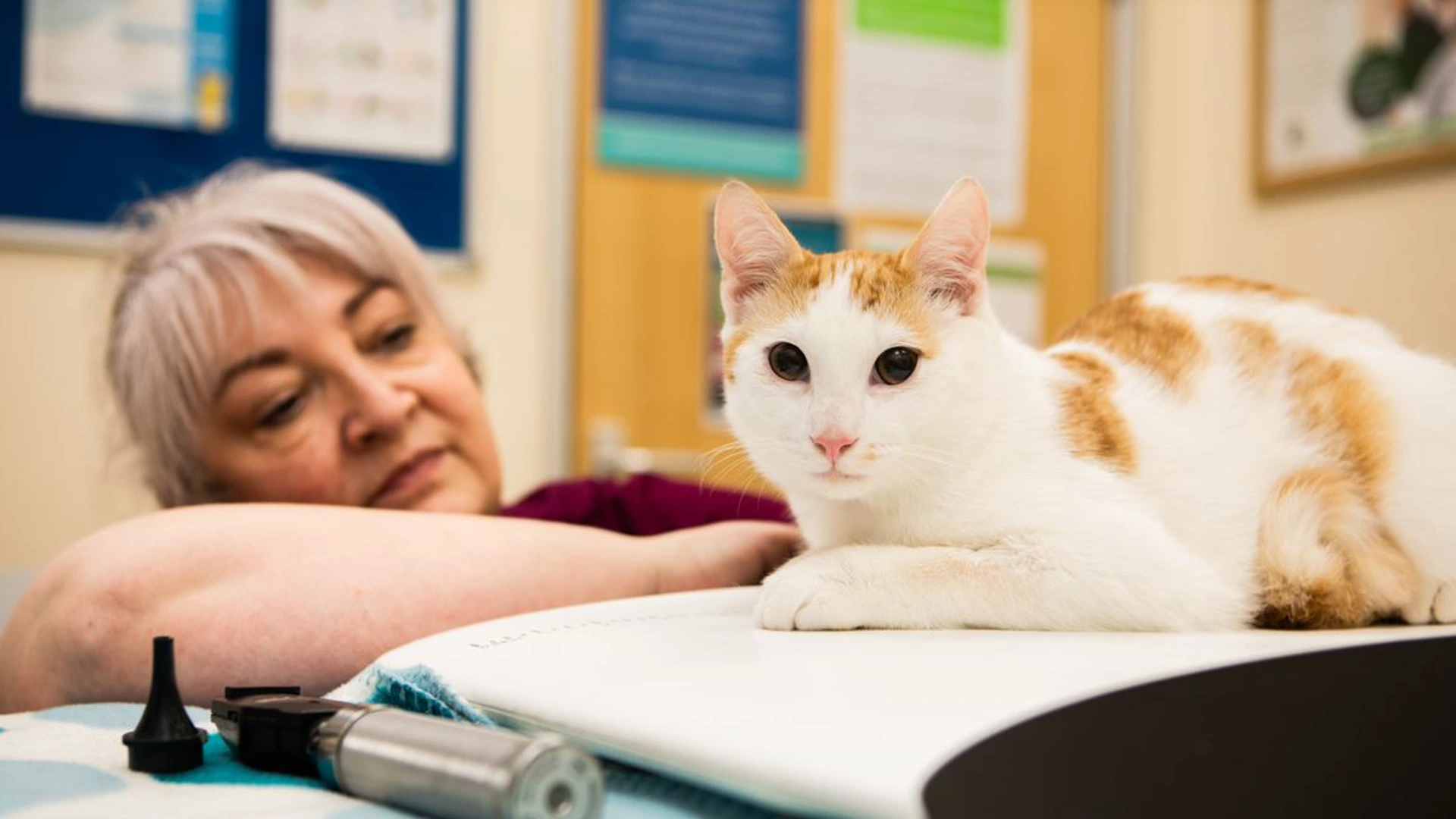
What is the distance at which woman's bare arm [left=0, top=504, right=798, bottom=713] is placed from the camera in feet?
2.47

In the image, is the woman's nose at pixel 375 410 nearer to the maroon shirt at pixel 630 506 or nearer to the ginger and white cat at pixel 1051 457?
the maroon shirt at pixel 630 506

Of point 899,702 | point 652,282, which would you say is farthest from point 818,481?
point 652,282

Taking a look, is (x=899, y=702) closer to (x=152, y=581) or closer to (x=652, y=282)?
(x=152, y=581)

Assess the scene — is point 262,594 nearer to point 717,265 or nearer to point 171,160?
point 171,160

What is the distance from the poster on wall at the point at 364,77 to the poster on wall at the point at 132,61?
0.31 ft

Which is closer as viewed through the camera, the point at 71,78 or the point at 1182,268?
the point at 71,78

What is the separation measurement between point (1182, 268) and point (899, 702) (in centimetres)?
245

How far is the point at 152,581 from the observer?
0.77 m

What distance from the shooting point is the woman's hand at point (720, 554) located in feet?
3.21

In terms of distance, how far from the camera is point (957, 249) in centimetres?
84

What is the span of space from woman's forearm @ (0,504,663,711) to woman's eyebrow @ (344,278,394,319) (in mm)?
530

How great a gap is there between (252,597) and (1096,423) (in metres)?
0.62

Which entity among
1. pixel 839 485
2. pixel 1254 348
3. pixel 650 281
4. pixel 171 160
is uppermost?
pixel 171 160

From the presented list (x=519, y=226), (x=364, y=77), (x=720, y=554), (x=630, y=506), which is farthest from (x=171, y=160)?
(x=720, y=554)
